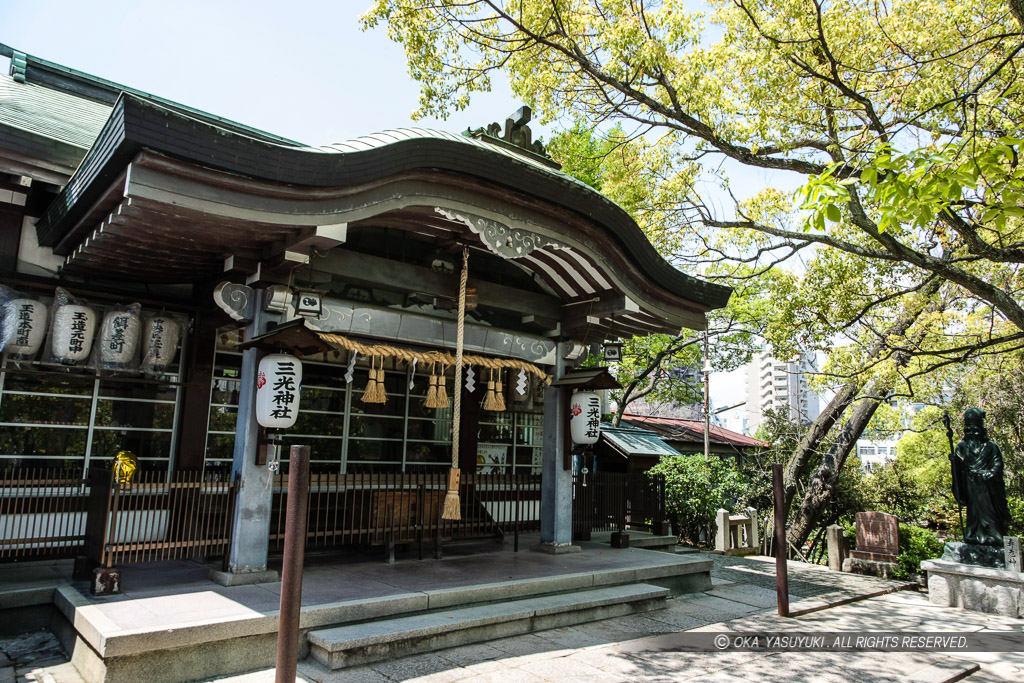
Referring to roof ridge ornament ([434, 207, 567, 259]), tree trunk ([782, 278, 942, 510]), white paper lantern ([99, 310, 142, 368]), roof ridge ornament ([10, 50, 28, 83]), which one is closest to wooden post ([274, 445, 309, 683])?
roof ridge ornament ([434, 207, 567, 259])

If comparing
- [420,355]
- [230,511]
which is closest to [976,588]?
[420,355]

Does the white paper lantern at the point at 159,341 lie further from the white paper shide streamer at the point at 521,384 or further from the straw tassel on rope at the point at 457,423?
the white paper shide streamer at the point at 521,384

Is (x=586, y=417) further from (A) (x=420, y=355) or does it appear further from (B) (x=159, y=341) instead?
(B) (x=159, y=341)

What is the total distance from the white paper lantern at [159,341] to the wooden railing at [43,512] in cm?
155

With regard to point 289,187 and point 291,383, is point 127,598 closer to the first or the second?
point 291,383

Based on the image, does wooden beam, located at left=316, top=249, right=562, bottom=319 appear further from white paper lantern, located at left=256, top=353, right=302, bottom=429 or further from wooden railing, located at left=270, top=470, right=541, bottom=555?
wooden railing, located at left=270, top=470, right=541, bottom=555

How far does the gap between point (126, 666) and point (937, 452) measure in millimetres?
23151

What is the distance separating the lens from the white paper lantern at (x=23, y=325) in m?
6.94

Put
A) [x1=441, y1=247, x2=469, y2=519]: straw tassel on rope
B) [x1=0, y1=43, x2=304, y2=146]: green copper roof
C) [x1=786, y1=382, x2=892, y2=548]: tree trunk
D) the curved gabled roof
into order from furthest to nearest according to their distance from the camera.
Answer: [x1=786, y1=382, x2=892, y2=548]: tree trunk
[x1=0, y1=43, x2=304, y2=146]: green copper roof
[x1=441, y1=247, x2=469, y2=519]: straw tassel on rope
the curved gabled roof

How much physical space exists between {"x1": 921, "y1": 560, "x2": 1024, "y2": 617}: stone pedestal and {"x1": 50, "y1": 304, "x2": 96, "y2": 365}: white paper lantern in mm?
12169

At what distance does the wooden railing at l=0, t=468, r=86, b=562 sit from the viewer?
6.64m

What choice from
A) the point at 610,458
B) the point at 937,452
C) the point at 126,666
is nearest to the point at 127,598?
the point at 126,666

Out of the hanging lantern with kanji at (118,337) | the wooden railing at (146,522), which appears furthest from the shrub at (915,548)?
the hanging lantern with kanji at (118,337)

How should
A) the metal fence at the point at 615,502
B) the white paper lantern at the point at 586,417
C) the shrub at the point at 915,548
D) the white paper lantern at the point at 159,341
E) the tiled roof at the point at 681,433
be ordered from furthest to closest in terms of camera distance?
1. the tiled roof at the point at 681,433
2. the shrub at the point at 915,548
3. the metal fence at the point at 615,502
4. the white paper lantern at the point at 586,417
5. the white paper lantern at the point at 159,341
